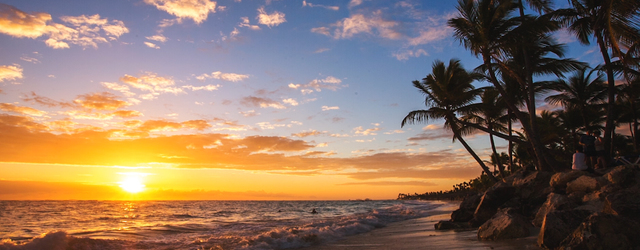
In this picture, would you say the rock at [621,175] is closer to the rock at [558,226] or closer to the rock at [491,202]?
the rock at [491,202]

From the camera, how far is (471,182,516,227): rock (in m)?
12.1

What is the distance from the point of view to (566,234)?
6.22 m

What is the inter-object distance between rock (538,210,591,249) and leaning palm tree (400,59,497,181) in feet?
53.8

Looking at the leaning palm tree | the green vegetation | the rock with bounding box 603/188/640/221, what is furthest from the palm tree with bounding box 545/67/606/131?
the rock with bounding box 603/188/640/221

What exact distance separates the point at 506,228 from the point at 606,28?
9410mm

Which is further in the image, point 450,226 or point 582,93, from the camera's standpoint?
point 582,93

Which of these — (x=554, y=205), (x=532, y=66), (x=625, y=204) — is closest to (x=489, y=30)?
(x=532, y=66)

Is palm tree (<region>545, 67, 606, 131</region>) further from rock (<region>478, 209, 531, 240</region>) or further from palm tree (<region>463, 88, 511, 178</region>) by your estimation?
rock (<region>478, 209, 531, 240</region>)

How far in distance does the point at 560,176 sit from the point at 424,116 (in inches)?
448

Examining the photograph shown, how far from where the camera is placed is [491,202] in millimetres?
12414

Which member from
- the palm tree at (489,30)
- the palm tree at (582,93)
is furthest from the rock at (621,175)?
the palm tree at (582,93)

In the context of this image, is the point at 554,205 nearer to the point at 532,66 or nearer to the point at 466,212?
the point at 466,212

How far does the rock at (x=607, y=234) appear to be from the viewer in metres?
5.34

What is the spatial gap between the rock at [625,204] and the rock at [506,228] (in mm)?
1674
